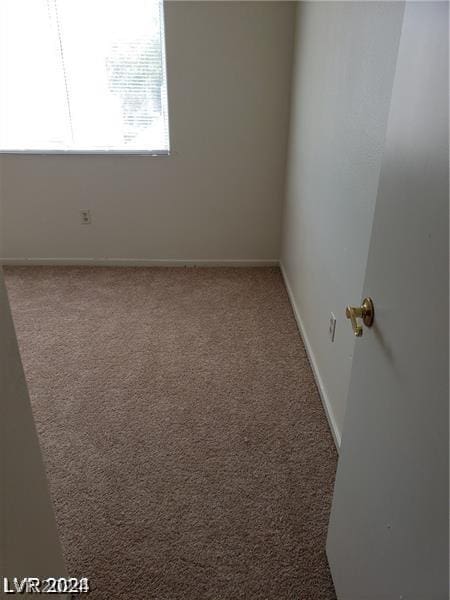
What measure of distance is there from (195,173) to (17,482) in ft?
8.53

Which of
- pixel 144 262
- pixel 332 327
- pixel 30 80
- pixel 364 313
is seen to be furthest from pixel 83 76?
pixel 364 313

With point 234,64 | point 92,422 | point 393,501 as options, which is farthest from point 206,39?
point 393,501

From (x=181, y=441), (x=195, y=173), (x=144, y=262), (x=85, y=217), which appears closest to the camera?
(x=181, y=441)

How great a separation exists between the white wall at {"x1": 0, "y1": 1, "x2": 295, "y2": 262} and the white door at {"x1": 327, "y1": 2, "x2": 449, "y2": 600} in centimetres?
233

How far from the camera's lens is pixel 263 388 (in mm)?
2168

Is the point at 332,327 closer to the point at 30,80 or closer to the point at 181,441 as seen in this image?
the point at 181,441

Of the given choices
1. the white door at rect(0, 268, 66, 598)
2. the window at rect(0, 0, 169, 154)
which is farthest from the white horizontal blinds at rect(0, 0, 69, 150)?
the white door at rect(0, 268, 66, 598)

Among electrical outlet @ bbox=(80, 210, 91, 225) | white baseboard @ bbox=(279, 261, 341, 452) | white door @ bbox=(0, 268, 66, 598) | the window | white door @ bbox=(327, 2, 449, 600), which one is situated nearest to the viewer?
white door @ bbox=(327, 2, 449, 600)

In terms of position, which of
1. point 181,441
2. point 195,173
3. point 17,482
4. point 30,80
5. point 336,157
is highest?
point 30,80

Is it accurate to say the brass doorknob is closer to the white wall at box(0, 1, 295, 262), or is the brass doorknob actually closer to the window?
the white wall at box(0, 1, 295, 262)

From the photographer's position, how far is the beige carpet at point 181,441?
142 centimetres

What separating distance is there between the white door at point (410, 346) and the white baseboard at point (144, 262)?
2445mm

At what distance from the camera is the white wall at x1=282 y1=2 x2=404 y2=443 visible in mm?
1426

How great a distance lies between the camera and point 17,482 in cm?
94
